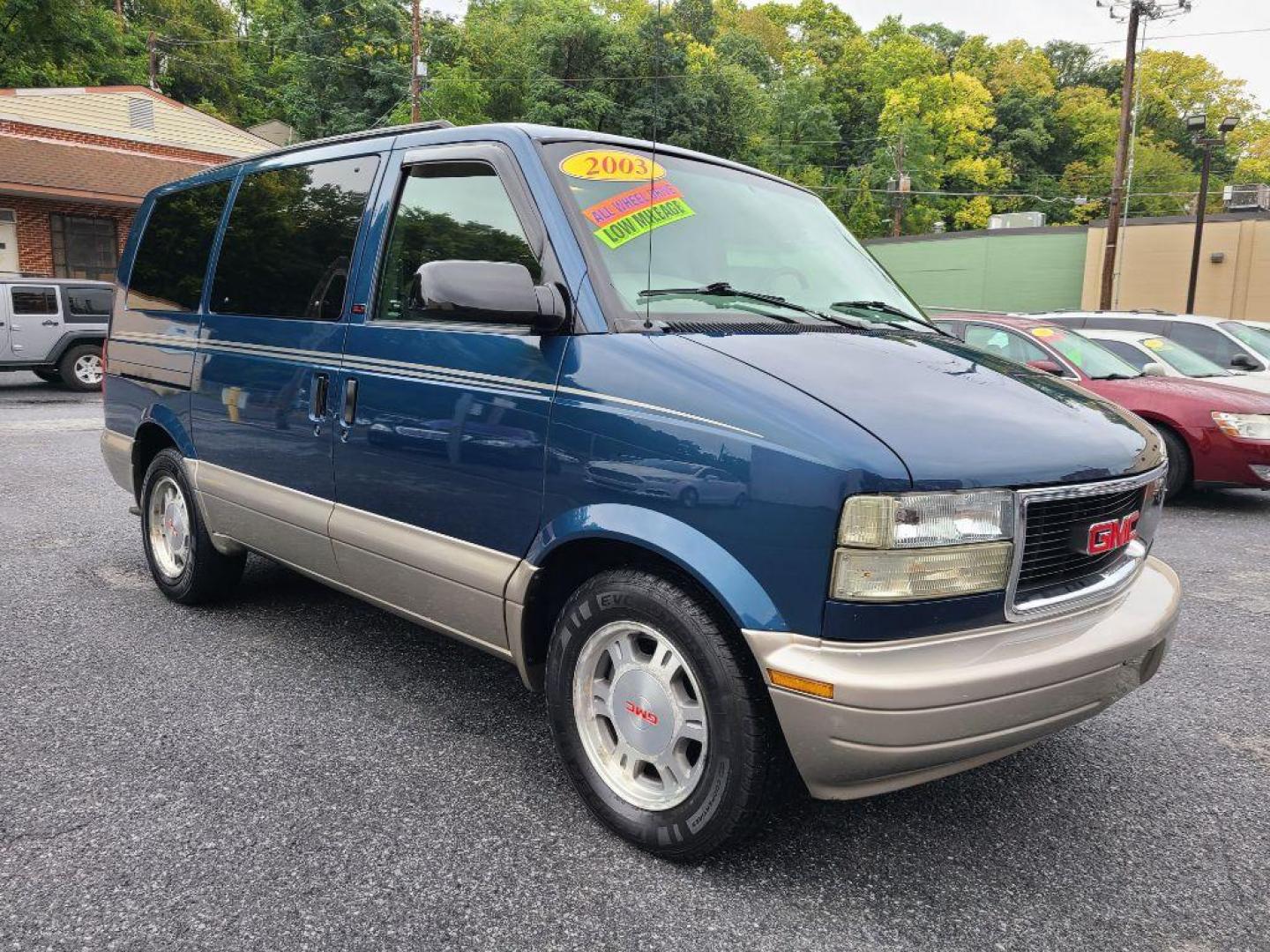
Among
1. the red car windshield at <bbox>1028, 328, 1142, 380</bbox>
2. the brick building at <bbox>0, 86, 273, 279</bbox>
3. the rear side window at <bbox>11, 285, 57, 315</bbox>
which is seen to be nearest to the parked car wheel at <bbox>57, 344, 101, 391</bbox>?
the rear side window at <bbox>11, 285, 57, 315</bbox>

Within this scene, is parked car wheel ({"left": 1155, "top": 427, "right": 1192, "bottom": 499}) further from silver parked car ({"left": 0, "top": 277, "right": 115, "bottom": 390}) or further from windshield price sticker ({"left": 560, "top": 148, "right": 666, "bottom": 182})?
silver parked car ({"left": 0, "top": 277, "right": 115, "bottom": 390})

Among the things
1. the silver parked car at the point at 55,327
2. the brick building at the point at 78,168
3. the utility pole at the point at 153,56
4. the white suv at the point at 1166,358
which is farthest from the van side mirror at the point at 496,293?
the utility pole at the point at 153,56

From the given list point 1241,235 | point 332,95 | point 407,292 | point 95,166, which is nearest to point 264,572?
point 407,292

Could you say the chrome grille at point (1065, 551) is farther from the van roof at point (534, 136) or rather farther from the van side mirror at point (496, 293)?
the van roof at point (534, 136)

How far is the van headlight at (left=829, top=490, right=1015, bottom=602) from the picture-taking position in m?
2.11

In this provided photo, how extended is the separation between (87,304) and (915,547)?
55.6ft

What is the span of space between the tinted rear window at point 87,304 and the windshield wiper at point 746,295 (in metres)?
15.4

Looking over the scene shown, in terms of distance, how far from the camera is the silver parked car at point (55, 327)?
589 inches

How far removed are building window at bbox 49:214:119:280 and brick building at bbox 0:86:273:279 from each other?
22 mm

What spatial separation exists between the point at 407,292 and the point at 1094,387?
704cm

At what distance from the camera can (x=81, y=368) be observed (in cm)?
1587

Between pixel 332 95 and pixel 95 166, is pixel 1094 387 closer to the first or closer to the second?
pixel 95 166

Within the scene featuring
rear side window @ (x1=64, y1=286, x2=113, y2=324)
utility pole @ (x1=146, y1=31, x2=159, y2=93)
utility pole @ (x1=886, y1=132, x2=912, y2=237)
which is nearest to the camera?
rear side window @ (x1=64, y1=286, x2=113, y2=324)

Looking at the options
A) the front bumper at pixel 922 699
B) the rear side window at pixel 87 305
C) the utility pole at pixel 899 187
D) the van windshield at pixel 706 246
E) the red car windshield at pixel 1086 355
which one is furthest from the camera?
the utility pole at pixel 899 187
